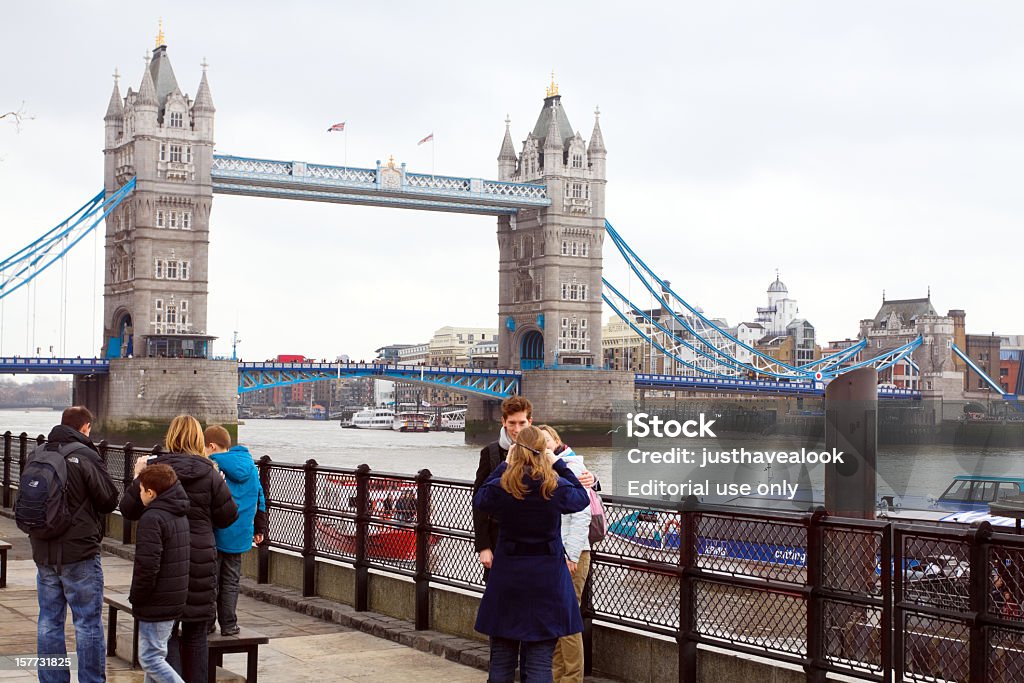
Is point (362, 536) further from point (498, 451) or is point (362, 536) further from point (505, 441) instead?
point (505, 441)

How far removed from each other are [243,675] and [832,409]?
5316 millimetres

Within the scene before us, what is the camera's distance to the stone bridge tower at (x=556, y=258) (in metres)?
79.1

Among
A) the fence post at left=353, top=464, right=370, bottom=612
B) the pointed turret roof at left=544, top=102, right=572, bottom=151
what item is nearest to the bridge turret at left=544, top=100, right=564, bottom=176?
the pointed turret roof at left=544, top=102, right=572, bottom=151

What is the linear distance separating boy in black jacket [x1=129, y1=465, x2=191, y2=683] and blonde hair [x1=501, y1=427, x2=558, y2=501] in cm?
152

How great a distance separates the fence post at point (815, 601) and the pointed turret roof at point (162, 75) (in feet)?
222

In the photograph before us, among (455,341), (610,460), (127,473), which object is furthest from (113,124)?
(455,341)

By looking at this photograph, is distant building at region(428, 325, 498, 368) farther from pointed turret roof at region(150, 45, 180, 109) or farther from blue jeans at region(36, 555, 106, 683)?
blue jeans at region(36, 555, 106, 683)

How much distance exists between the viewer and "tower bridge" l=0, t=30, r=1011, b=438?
212 feet

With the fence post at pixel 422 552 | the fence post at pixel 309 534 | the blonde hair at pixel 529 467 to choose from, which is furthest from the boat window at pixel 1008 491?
the blonde hair at pixel 529 467

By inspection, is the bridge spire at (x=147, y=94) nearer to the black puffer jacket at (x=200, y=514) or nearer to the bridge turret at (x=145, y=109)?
the bridge turret at (x=145, y=109)

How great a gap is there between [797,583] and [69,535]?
139 inches

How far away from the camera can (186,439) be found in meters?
6.71

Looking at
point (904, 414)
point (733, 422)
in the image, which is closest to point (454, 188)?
point (733, 422)

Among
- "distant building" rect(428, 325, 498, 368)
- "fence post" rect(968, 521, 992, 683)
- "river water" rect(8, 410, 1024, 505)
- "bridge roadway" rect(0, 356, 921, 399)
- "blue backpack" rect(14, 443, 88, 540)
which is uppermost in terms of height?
"distant building" rect(428, 325, 498, 368)
